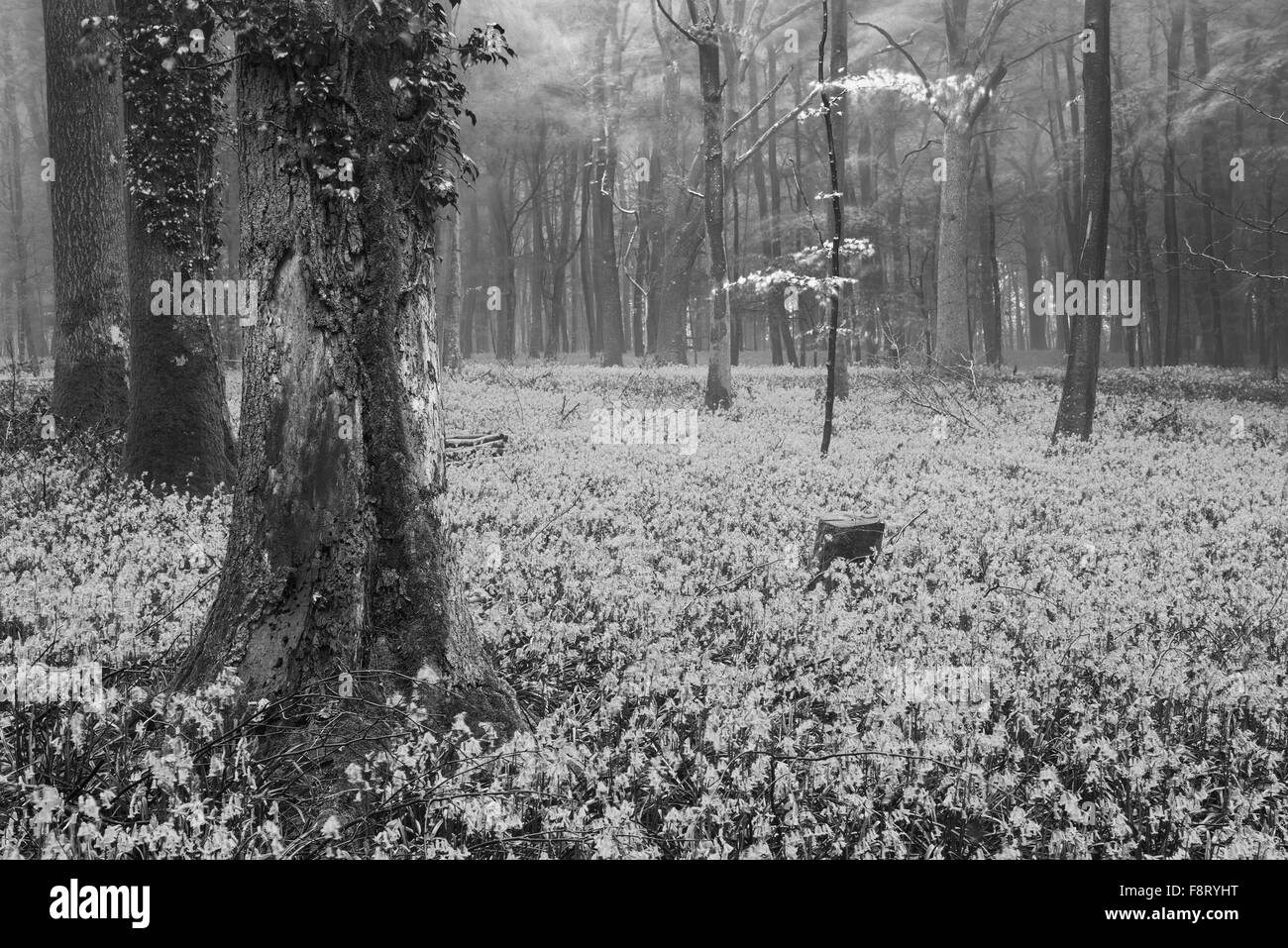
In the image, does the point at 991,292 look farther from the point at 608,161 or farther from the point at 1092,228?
the point at 1092,228

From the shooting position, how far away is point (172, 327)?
29.0ft

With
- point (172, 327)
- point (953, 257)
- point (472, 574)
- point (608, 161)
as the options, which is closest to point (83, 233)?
point (172, 327)

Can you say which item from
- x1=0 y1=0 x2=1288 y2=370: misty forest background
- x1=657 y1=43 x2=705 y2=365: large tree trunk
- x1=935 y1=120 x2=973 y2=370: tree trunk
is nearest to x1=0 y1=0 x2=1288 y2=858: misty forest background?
x1=935 y1=120 x2=973 y2=370: tree trunk

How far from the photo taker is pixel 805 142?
4034 cm

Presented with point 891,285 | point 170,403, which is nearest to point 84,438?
point 170,403

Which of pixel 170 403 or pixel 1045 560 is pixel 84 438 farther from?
pixel 1045 560

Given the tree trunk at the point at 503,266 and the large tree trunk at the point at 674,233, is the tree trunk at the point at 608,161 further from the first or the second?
the tree trunk at the point at 503,266

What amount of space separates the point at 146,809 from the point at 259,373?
1.65m

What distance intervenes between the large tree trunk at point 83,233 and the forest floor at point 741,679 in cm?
160

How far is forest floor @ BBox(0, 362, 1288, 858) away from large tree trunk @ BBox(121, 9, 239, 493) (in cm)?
55

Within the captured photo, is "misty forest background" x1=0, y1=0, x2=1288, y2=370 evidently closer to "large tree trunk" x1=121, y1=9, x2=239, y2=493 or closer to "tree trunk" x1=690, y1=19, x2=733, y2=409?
"tree trunk" x1=690, y1=19, x2=733, y2=409

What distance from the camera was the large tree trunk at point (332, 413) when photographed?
3.49 m

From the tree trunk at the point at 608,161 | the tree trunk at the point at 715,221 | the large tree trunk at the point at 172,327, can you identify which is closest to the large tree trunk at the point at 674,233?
the tree trunk at the point at 608,161

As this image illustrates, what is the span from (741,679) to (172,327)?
7.42 m
